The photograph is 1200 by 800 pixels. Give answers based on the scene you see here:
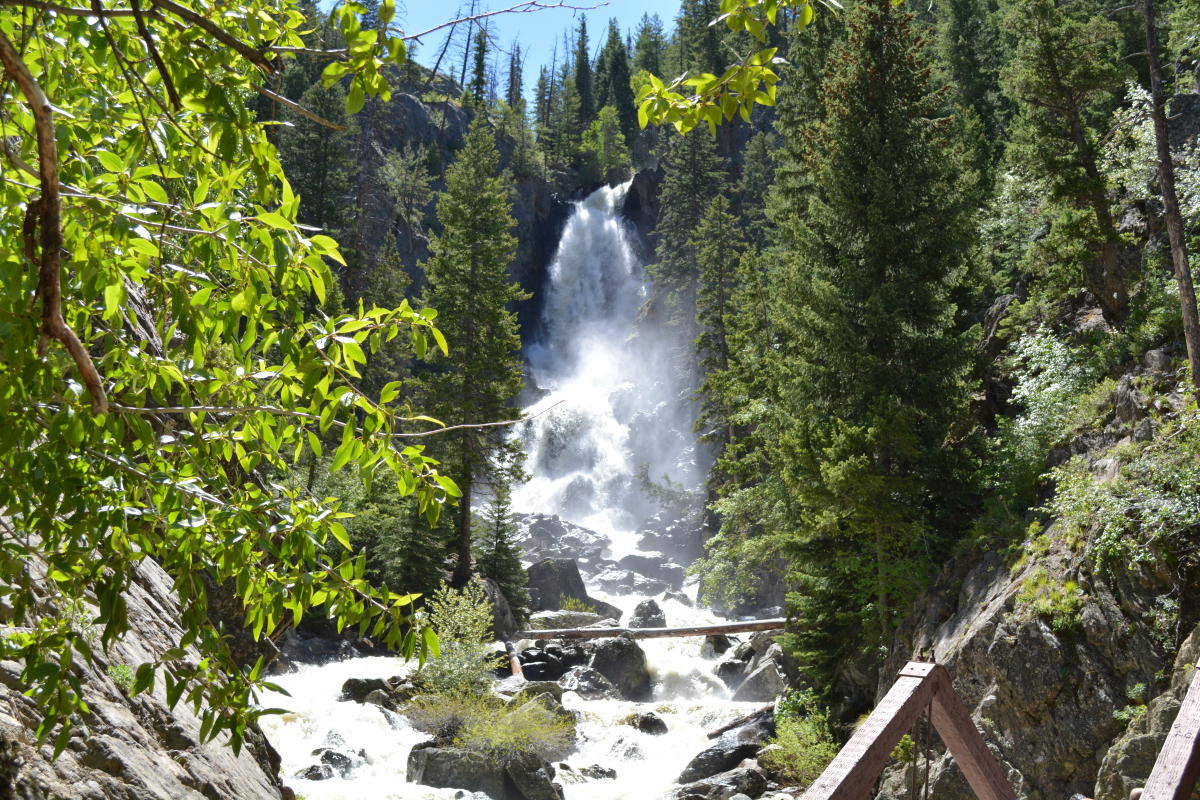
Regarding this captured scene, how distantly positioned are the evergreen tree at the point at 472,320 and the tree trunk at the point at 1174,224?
18859mm

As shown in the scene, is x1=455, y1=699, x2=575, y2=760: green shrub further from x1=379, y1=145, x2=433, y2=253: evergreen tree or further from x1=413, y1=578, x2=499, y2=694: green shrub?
x1=379, y1=145, x2=433, y2=253: evergreen tree

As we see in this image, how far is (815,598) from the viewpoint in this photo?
15.6 meters

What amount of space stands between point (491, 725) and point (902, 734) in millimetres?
13803

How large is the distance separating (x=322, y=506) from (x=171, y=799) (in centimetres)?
237

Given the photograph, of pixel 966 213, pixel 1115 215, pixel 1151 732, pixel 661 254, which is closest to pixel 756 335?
pixel 966 213

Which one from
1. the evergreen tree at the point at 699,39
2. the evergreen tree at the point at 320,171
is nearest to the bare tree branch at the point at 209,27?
the evergreen tree at the point at 320,171

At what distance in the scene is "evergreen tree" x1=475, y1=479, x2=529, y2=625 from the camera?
89.9ft

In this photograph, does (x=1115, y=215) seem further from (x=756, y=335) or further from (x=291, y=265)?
(x=291, y=265)

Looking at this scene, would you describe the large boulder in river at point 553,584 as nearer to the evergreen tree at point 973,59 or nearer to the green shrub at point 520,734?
the green shrub at point 520,734

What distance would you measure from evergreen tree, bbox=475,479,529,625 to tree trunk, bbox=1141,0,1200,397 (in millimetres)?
19648

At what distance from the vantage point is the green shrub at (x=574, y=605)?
2980 cm

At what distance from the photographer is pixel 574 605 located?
2988cm

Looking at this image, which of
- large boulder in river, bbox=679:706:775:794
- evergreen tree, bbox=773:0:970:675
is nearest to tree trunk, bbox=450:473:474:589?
large boulder in river, bbox=679:706:775:794

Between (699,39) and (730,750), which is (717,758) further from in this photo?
(699,39)
